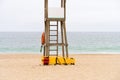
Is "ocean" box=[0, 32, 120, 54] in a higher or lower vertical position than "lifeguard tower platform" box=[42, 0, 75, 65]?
lower

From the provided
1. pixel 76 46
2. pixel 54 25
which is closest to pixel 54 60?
pixel 54 25

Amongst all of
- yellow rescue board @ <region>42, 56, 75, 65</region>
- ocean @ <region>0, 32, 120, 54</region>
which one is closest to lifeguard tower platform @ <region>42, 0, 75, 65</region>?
yellow rescue board @ <region>42, 56, 75, 65</region>

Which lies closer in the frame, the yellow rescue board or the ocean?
the yellow rescue board

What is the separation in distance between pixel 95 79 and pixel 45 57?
4.39m

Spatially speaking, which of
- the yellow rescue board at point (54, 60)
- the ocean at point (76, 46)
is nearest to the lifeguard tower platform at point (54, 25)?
the yellow rescue board at point (54, 60)

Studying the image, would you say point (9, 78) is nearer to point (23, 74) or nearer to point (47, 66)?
point (23, 74)

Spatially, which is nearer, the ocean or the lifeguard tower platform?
the lifeguard tower platform

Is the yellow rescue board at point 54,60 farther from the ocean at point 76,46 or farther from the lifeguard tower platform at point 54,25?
the ocean at point 76,46

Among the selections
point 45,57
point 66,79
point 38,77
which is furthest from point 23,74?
point 45,57

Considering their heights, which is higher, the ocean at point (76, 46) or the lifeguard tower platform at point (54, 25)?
the lifeguard tower platform at point (54, 25)

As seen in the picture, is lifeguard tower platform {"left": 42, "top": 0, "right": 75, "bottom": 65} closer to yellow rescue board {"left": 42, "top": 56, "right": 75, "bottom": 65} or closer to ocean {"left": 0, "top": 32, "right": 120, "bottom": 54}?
yellow rescue board {"left": 42, "top": 56, "right": 75, "bottom": 65}

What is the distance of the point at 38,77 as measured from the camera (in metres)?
13.3

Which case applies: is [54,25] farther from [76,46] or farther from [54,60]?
[76,46]

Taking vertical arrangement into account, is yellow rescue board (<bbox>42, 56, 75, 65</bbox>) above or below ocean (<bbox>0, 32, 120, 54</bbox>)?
above
